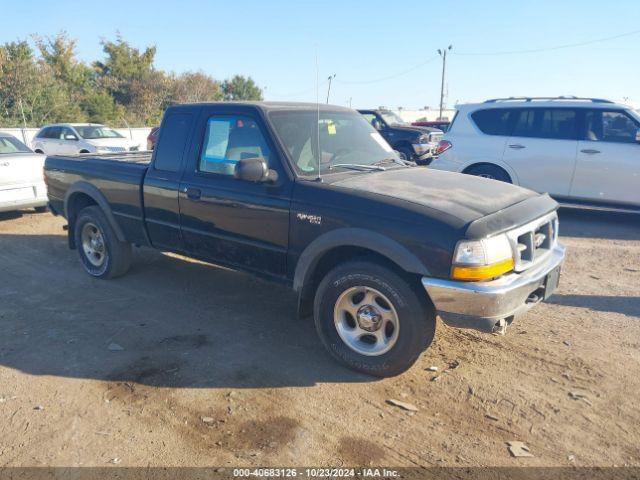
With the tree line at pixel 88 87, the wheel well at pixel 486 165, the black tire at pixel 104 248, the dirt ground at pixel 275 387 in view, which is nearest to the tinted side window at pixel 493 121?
the wheel well at pixel 486 165

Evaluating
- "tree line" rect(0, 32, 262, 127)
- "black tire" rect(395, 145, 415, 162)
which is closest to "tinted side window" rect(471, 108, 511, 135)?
"black tire" rect(395, 145, 415, 162)

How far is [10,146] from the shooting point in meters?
8.77

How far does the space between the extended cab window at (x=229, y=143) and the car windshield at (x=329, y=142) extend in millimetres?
203

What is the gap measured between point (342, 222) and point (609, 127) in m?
6.54

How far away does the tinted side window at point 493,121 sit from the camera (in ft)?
28.6

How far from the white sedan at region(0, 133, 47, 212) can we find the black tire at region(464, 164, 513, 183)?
7361 mm

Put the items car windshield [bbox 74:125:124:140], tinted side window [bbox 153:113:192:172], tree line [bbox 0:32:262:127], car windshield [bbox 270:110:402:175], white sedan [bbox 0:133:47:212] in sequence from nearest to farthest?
1. car windshield [bbox 270:110:402:175]
2. tinted side window [bbox 153:113:192:172]
3. white sedan [bbox 0:133:47:212]
4. car windshield [bbox 74:125:124:140]
5. tree line [bbox 0:32:262:127]

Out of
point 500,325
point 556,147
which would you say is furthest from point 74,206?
point 556,147

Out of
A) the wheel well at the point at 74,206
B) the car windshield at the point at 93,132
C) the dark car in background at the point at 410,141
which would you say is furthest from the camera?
the car windshield at the point at 93,132

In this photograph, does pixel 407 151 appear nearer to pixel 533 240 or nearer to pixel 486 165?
pixel 486 165

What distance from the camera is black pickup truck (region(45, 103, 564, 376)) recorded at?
322 cm

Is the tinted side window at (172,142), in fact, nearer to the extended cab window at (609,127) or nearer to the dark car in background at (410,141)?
the extended cab window at (609,127)

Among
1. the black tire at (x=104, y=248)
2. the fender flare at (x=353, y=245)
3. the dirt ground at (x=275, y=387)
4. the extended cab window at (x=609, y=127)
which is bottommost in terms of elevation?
the dirt ground at (x=275, y=387)

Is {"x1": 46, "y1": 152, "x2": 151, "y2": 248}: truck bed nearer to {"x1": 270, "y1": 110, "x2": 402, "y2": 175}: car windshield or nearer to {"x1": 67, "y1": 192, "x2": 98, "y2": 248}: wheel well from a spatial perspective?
{"x1": 67, "y1": 192, "x2": 98, "y2": 248}: wheel well
